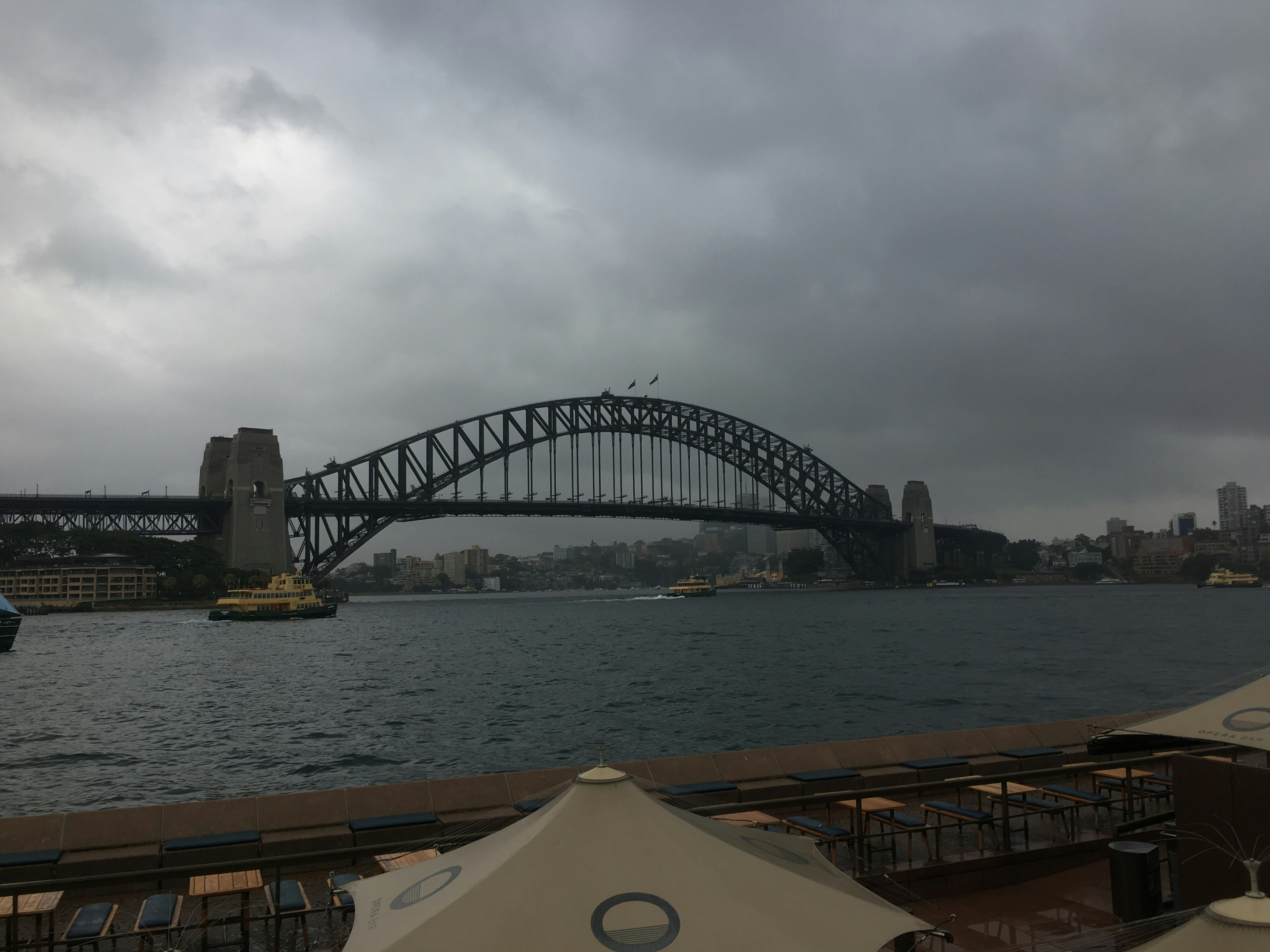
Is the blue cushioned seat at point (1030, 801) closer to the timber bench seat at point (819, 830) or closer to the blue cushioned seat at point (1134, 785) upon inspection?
the blue cushioned seat at point (1134, 785)

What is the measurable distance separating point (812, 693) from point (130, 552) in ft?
243

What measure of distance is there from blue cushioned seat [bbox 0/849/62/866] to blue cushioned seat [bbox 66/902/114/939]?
5.26 feet

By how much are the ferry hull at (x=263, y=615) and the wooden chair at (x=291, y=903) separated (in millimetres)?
62579

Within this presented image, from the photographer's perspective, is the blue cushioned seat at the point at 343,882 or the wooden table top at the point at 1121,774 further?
the wooden table top at the point at 1121,774

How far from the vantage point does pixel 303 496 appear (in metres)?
77.9

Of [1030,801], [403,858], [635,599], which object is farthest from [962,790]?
[635,599]

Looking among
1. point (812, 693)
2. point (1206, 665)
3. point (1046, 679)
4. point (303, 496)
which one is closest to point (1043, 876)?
point (812, 693)

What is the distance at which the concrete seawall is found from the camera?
23.2 feet

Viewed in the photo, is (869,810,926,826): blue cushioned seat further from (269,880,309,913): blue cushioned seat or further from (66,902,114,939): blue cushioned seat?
(66,902,114,939): blue cushioned seat

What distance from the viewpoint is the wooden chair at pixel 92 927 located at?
5.03 meters

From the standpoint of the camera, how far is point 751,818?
691cm

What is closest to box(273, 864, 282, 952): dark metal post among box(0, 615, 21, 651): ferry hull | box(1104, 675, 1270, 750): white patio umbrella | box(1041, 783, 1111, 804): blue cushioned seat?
box(1104, 675, 1270, 750): white patio umbrella

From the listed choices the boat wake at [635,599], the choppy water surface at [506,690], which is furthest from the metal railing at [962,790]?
the boat wake at [635,599]

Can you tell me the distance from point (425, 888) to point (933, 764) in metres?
6.83
